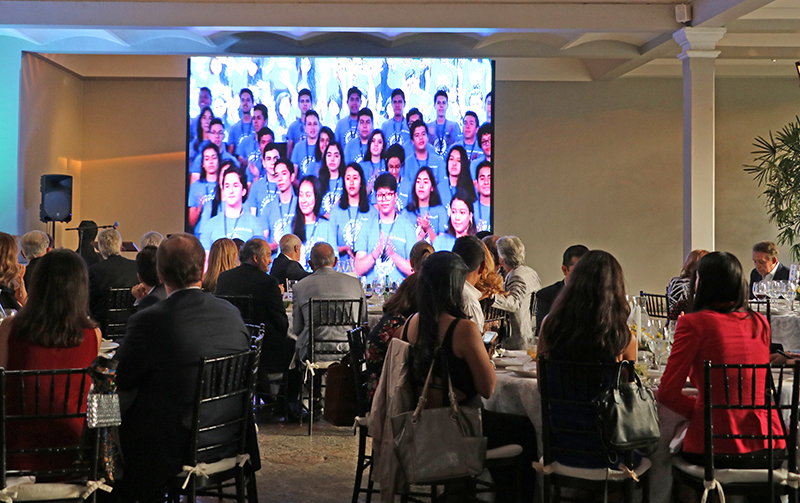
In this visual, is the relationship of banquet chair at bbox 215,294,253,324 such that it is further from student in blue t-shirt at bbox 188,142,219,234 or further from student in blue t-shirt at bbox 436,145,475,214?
student in blue t-shirt at bbox 436,145,475,214

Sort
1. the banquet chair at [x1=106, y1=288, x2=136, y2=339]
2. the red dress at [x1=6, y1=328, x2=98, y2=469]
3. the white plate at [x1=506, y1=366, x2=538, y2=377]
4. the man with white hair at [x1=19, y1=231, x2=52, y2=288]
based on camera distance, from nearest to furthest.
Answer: the red dress at [x1=6, y1=328, x2=98, y2=469] → the white plate at [x1=506, y1=366, x2=538, y2=377] → the banquet chair at [x1=106, y1=288, x2=136, y2=339] → the man with white hair at [x1=19, y1=231, x2=52, y2=288]

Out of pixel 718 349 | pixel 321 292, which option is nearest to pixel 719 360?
pixel 718 349

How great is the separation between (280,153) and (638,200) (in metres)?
5.52

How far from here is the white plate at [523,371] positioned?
11.1ft

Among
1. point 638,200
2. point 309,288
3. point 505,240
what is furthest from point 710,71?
point 309,288

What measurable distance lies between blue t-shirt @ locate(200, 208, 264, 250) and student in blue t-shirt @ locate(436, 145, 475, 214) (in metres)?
2.60

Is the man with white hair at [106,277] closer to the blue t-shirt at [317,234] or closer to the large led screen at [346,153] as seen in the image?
the large led screen at [346,153]

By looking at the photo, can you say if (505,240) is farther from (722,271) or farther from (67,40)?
(67,40)

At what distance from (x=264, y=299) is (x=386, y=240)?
4.68 m

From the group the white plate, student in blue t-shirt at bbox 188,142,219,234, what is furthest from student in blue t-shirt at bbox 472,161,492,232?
the white plate

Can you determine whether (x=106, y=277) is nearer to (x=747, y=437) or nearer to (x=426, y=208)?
(x=747, y=437)

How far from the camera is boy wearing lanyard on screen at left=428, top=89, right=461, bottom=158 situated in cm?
1009

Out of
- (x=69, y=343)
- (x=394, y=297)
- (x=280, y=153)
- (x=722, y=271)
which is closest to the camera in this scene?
(x=69, y=343)

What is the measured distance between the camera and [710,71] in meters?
8.22
